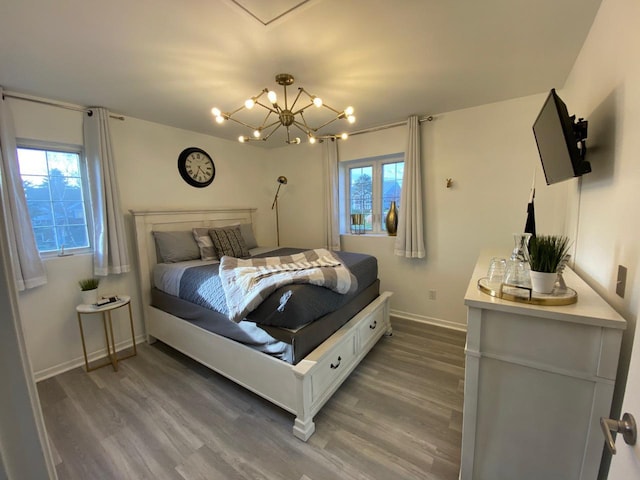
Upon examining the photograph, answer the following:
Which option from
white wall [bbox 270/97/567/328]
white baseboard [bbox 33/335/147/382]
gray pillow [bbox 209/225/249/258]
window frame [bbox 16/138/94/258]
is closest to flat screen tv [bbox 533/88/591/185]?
white wall [bbox 270/97/567/328]

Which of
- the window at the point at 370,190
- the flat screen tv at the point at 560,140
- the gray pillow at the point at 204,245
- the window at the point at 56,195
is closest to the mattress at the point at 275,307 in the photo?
the gray pillow at the point at 204,245

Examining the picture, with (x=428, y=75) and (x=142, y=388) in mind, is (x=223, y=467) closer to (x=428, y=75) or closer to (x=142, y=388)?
(x=142, y=388)

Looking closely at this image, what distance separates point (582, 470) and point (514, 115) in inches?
107

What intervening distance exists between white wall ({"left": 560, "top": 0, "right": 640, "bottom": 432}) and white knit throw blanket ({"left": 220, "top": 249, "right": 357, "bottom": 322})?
1.37 m

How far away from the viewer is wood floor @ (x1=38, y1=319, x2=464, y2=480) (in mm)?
1456

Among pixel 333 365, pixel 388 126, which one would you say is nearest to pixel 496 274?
pixel 333 365

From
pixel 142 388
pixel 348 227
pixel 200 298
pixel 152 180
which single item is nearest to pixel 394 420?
pixel 200 298

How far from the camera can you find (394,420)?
68.9 inches

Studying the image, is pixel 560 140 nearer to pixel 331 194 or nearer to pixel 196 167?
pixel 331 194

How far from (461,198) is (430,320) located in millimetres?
1463

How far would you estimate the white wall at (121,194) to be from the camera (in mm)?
2264

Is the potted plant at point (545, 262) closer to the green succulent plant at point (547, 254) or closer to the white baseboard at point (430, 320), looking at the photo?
the green succulent plant at point (547, 254)

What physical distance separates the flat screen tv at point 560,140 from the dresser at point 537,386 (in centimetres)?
63

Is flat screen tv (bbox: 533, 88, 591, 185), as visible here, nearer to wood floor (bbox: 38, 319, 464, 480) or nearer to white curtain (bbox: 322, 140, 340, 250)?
wood floor (bbox: 38, 319, 464, 480)
